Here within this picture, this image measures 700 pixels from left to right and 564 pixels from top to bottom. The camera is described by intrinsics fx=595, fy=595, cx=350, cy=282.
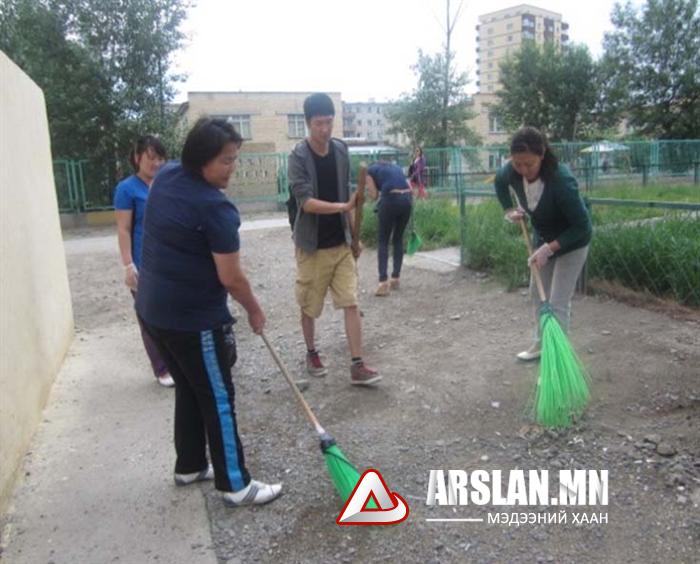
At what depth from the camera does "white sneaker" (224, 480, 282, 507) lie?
8.48 ft

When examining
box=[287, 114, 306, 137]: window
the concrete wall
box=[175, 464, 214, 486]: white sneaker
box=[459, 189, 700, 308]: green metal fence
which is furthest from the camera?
box=[287, 114, 306, 137]: window

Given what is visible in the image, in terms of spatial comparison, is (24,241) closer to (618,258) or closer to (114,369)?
(114,369)

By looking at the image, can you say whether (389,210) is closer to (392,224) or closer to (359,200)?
(392,224)

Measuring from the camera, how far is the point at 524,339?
4.45 meters

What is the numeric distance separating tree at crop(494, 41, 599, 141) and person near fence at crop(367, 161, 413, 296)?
21999mm

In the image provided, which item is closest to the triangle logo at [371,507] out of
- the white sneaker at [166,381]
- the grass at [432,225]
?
the white sneaker at [166,381]

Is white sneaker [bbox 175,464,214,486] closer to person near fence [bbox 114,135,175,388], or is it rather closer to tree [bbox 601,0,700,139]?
person near fence [bbox 114,135,175,388]

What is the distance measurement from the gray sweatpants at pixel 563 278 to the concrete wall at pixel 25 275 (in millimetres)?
3032


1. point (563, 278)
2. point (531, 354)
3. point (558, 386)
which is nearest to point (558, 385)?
point (558, 386)

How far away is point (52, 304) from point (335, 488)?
2666mm

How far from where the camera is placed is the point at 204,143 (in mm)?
2291

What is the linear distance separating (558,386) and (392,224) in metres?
3.61

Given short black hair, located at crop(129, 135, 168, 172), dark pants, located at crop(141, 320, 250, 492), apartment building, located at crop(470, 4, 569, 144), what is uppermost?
apartment building, located at crop(470, 4, 569, 144)

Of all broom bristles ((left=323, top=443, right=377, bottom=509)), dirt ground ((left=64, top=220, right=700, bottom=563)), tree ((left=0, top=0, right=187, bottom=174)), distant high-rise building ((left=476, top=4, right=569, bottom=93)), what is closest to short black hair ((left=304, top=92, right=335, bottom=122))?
dirt ground ((left=64, top=220, right=700, bottom=563))
